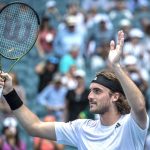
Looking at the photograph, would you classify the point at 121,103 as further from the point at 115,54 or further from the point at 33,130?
the point at 33,130

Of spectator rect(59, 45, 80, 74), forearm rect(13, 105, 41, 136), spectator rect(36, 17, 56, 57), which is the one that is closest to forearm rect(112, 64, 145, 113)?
forearm rect(13, 105, 41, 136)

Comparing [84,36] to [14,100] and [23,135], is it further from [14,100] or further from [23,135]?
[14,100]

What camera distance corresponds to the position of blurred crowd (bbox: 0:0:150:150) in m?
12.1

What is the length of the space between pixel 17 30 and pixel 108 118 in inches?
41.6

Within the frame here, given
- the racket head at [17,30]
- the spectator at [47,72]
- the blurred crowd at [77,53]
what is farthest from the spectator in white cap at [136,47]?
the racket head at [17,30]

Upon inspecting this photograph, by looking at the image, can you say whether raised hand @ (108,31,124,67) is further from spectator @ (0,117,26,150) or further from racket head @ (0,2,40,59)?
spectator @ (0,117,26,150)

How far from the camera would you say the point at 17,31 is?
6609 mm

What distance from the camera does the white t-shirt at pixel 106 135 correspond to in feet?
20.2

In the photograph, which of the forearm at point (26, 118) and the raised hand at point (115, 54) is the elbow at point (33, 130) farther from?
the raised hand at point (115, 54)

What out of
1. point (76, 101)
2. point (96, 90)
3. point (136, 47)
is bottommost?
point (76, 101)

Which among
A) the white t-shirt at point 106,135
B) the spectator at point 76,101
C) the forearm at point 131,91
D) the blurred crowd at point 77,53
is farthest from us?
the blurred crowd at point 77,53

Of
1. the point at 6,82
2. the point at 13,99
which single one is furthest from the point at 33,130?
the point at 6,82

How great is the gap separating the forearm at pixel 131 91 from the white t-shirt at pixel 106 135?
8.3 inches

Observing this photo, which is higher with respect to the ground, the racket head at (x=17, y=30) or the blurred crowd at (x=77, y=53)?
the racket head at (x=17, y=30)
